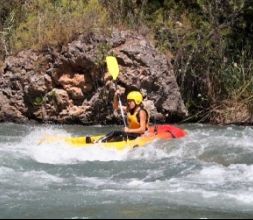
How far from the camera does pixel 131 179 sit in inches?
293

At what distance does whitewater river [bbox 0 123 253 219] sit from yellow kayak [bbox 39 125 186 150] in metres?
0.12

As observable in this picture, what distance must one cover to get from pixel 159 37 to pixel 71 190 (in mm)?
7403

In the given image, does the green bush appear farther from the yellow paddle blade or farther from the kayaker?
the kayaker

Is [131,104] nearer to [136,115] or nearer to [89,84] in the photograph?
[136,115]

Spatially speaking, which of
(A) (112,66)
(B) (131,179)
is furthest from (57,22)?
(B) (131,179)

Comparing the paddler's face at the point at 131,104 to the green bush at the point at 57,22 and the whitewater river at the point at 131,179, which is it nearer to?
the whitewater river at the point at 131,179

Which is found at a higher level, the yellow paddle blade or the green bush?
the green bush

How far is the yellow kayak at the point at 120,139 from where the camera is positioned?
9.27 metres

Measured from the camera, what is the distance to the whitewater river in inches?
232

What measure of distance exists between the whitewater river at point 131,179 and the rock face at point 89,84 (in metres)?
1.68

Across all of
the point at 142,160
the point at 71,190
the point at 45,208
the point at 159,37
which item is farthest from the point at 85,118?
the point at 45,208

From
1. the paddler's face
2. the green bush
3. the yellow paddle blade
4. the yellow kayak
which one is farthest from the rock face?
the yellow kayak

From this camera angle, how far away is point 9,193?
6.58 m

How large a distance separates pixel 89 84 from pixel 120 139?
324 centimetres
